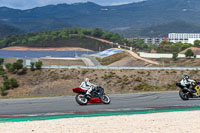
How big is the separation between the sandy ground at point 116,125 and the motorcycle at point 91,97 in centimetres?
430

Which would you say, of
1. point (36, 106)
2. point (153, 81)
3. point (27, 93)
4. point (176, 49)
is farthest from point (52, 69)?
point (176, 49)

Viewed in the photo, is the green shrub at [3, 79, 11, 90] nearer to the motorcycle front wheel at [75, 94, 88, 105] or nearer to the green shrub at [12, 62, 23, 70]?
the green shrub at [12, 62, 23, 70]

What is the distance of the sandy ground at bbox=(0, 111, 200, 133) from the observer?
15.0 meters

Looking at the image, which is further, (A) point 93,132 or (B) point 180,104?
(B) point 180,104

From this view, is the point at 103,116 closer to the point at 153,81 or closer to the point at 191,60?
the point at 153,81

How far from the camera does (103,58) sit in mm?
138625

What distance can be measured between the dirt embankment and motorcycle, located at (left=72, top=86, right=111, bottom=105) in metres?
45.7

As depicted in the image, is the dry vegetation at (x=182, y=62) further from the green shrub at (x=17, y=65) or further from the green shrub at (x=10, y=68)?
the green shrub at (x=10, y=68)

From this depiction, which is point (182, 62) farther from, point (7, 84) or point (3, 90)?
point (3, 90)

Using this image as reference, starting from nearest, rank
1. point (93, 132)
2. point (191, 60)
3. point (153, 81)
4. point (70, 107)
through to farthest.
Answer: point (93, 132), point (70, 107), point (153, 81), point (191, 60)

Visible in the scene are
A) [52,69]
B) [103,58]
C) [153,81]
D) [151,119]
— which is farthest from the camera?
[103,58]

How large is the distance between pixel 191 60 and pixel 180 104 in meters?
93.3

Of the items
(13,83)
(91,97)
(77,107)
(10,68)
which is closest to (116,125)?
(77,107)

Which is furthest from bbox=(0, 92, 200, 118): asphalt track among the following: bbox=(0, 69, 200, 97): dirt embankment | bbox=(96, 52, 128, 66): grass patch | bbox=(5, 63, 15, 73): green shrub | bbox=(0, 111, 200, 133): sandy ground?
bbox=(96, 52, 128, 66): grass patch
